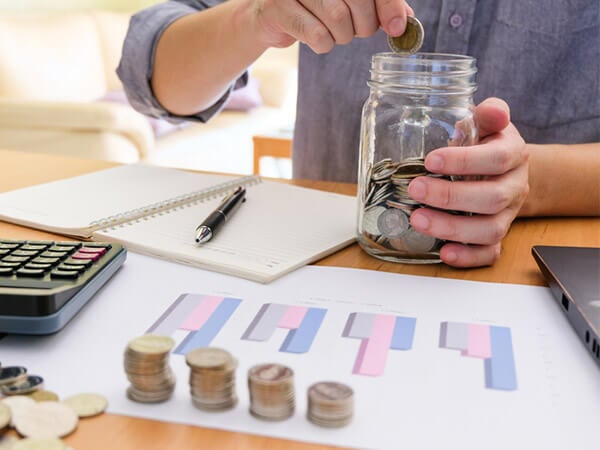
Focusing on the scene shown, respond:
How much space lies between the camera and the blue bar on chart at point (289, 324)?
1.46ft

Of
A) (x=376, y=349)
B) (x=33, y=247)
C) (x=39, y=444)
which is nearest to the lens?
(x=39, y=444)

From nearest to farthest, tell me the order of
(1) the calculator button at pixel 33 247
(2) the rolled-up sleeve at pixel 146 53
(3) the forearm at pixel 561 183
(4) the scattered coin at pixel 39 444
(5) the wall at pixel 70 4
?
(4) the scattered coin at pixel 39 444, (1) the calculator button at pixel 33 247, (3) the forearm at pixel 561 183, (2) the rolled-up sleeve at pixel 146 53, (5) the wall at pixel 70 4

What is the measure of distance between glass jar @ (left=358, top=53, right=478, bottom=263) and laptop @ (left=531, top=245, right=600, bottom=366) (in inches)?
3.7

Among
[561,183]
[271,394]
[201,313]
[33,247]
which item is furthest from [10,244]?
[561,183]

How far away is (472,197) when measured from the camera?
587 mm

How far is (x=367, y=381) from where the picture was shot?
401 millimetres

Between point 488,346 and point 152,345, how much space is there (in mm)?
207

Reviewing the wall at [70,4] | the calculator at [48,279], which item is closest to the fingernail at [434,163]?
the calculator at [48,279]

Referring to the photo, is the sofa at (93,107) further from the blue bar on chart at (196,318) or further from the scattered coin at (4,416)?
the scattered coin at (4,416)

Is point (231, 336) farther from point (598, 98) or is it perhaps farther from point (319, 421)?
point (598, 98)

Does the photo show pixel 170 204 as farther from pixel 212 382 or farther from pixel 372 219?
pixel 212 382

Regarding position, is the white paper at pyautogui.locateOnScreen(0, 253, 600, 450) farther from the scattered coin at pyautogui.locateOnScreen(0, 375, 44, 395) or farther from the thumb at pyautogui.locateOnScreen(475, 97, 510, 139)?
the thumb at pyautogui.locateOnScreen(475, 97, 510, 139)

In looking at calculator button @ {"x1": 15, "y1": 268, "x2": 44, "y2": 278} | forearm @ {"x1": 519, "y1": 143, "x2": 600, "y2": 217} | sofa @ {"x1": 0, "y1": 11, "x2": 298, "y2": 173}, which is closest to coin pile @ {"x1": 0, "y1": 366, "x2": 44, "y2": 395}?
calculator button @ {"x1": 15, "y1": 268, "x2": 44, "y2": 278}

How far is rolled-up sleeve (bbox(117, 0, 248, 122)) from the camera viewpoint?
999mm
